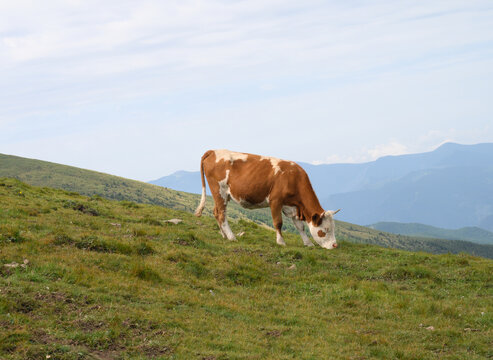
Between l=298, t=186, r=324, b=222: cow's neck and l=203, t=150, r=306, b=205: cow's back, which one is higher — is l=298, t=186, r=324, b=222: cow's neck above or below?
below

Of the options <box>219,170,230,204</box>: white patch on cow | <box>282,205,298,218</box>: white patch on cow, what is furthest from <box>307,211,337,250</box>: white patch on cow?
<box>219,170,230,204</box>: white patch on cow

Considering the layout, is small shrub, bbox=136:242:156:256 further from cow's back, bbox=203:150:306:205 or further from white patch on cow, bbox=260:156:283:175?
white patch on cow, bbox=260:156:283:175

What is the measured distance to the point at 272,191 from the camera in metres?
19.7

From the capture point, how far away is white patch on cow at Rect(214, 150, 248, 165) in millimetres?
20531

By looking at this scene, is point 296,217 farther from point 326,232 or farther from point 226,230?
point 226,230

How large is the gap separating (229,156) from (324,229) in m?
5.19

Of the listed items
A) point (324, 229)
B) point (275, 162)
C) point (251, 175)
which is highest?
point (275, 162)

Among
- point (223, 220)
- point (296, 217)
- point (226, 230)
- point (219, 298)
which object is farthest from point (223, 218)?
point (219, 298)

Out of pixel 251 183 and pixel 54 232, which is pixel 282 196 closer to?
pixel 251 183

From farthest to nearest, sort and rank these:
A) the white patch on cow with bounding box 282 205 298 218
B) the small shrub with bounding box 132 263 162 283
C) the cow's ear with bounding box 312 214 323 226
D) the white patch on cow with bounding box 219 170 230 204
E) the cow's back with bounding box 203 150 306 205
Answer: the white patch on cow with bounding box 219 170 230 204, the white patch on cow with bounding box 282 205 298 218, the cow's back with bounding box 203 150 306 205, the cow's ear with bounding box 312 214 323 226, the small shrub with bounding box 132 263 162 283

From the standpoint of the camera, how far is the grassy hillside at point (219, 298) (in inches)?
351

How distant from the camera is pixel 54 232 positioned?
15.6m

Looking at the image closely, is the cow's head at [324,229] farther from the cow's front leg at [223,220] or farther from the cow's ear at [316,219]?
the cow's front leg at [223,220]

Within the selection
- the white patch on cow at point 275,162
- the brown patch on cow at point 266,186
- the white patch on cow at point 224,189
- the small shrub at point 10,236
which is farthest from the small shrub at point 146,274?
the white patch on cow at point 275,162
